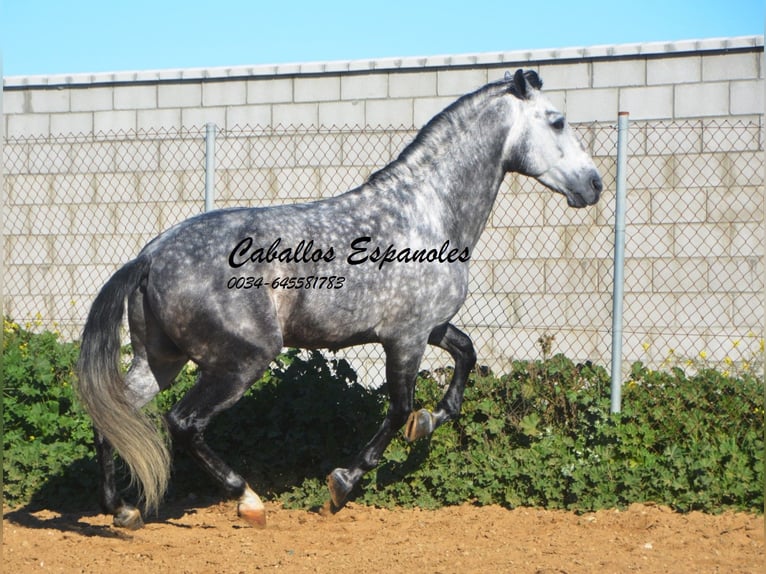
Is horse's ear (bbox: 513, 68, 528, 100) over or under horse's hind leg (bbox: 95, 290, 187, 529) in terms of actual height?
over

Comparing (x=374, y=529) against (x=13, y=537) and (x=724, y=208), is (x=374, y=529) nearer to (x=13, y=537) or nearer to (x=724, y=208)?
(x=13, y=537)

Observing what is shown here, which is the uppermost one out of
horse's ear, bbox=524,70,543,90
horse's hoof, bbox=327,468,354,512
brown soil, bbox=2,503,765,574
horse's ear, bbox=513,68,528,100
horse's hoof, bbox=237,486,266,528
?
horse's ear, bbox=524,70,543,90

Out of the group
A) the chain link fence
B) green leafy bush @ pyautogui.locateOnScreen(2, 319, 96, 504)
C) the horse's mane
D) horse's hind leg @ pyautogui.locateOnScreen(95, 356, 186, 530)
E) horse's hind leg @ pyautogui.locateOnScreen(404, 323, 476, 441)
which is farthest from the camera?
the chain link fence

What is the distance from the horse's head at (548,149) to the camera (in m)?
5.48

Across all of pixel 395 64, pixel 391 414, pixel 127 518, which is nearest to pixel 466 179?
pixel 391 414

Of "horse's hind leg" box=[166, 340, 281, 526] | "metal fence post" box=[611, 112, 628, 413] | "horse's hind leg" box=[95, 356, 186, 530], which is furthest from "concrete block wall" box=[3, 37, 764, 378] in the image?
"horse's hind leg" box=[166, 340, 281, 526]

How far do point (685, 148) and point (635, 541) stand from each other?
181 inches

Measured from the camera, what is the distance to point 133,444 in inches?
192

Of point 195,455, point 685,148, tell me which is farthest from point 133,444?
point 685,148

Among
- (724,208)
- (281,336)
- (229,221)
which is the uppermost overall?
(724,208)

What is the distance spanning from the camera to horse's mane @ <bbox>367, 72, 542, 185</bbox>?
5.42m

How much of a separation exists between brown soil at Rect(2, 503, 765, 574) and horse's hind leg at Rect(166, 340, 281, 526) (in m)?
0.41

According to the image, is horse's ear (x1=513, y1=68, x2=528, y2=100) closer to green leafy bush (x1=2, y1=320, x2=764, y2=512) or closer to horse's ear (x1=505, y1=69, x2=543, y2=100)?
horse's ear (x1=505, y1=69, x2=543, y2=100)

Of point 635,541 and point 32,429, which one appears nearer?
point 635,541
